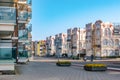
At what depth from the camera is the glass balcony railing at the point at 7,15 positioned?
25609 mm

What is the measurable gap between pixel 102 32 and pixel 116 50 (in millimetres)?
8056

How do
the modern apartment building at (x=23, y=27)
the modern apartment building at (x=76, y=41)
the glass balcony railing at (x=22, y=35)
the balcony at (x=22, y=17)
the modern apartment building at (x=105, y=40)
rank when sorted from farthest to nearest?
the modern apartment building at (x=76, y=41)
the modern apartment building at (x=105, y=40)
the glass balcony railing at (x=22, y=35)
the modern apartment building at (x=23, y=27)
the balcony at (x=22, y=17)

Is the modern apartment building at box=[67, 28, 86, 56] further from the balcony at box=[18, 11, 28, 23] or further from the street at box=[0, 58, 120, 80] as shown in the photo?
the street at box=[0, 58, 120, 80]

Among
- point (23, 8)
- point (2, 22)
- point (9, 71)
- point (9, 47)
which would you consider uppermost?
point (23, 8)

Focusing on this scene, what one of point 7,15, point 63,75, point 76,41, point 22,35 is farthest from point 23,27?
point 76,41

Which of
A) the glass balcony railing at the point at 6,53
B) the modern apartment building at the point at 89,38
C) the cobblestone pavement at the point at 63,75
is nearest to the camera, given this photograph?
the cobblestone pavement at the point at 63,75

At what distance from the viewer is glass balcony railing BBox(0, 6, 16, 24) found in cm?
2561

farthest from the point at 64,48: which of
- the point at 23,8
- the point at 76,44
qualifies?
the point at 23,8

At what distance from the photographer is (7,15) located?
25.8 m

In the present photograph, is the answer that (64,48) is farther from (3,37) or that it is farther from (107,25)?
(3,37)

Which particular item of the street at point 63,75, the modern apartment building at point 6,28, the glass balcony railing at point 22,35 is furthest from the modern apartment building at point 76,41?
the modern apartment building at point 6,28

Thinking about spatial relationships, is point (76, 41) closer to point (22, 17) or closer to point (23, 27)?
point (23, 27)

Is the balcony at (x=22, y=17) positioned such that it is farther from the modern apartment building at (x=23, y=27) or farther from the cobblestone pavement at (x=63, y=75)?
A: the cobblestone pavement at (x=63, y=75)

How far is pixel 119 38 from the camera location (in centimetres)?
12138
